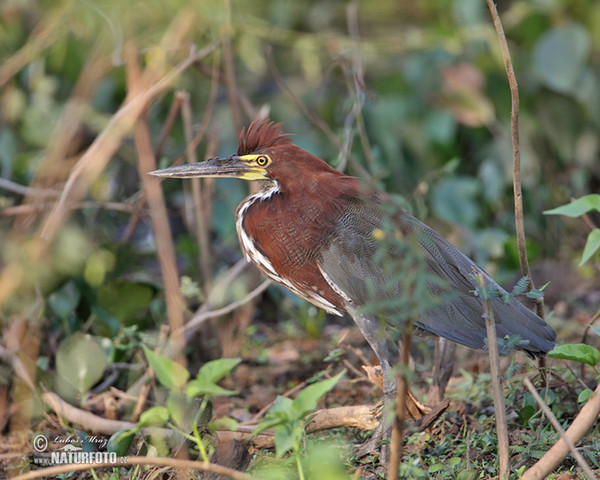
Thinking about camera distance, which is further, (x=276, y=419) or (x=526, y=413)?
(x=526, y=413)

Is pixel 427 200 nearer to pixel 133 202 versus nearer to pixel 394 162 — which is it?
pixel 394 162

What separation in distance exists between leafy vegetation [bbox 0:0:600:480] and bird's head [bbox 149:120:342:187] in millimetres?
246

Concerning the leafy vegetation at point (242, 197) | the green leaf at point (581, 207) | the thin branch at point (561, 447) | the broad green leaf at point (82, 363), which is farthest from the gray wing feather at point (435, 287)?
the broad green leaf at point (82, 363)

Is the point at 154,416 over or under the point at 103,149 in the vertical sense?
under

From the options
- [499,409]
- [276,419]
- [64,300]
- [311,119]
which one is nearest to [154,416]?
[276,419]

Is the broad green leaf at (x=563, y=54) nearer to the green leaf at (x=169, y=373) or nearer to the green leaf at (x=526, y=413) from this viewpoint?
the green leaf at (x=526, y=413)

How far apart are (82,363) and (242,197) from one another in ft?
7.46

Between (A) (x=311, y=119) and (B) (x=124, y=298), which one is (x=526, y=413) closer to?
(A) (x=311, y=119)

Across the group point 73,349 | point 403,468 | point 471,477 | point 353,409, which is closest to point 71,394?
point 73,349

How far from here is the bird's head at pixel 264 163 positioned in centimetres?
318

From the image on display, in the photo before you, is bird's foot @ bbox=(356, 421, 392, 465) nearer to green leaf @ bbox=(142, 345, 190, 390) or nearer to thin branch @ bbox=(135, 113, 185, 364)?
thin branch @ bbox=(135, 113, 185, 364)

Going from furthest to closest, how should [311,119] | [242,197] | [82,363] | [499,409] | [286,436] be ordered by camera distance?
[242,197]
[311,119]
[82,363]
[499,409]
[286,436]

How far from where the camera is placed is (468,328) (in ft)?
9.93

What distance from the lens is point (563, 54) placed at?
582 centimetres
